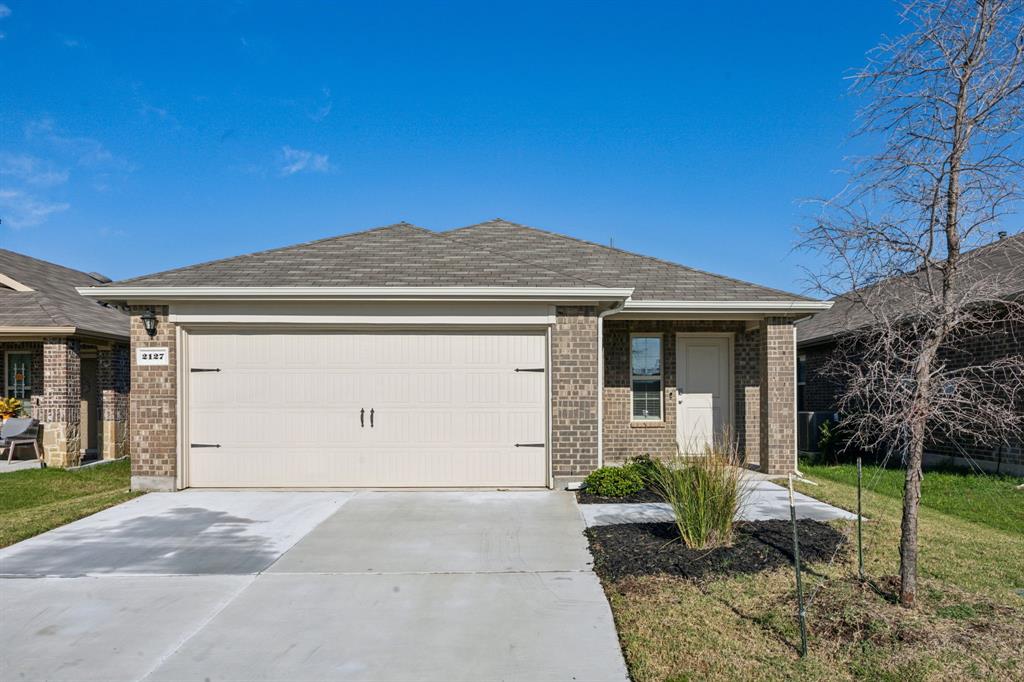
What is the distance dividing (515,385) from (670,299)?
3.06 metres

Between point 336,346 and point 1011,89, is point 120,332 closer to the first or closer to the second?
point 336,346

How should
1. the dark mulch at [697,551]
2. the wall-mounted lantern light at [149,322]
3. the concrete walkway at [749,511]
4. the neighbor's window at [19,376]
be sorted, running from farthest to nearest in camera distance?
the neighbor's window at [19,376]
the wall-mounted lantern light at [149,322]
the concrete walkway at [749,511]
the dark mulch at [697,551]

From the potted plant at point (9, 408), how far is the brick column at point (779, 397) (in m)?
14.3

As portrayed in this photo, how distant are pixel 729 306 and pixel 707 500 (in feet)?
16.9

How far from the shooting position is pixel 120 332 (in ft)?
41.9

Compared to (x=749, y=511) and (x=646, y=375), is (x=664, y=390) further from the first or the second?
(x=749, y=511)

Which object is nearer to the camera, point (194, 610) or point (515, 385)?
point (194, 610)

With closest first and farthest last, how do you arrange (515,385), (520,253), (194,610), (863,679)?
(863,679) → (194,610) → (515,385) → (520,253)

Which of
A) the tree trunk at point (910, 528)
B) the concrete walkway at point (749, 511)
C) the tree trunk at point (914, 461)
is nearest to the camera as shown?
the tree trunk at point (914, 461)

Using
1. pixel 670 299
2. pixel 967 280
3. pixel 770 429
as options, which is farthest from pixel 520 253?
pixel 967 280

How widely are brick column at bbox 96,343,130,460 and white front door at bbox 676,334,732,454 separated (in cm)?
1115

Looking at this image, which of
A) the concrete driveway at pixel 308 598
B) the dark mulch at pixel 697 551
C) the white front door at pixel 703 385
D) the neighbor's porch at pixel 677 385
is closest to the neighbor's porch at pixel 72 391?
the concrete driveway at pixel 308 598

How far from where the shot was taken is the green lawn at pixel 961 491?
7.12 meters

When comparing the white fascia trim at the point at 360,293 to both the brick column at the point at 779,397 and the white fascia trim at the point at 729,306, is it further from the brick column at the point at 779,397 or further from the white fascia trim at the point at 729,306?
the brick column at the point at 779,397
